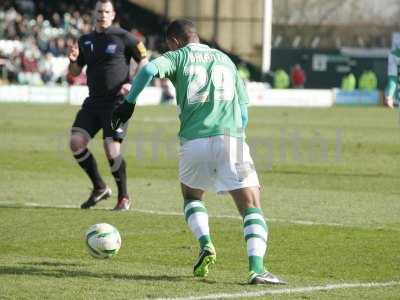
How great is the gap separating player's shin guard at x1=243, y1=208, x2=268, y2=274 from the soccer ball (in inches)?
52.0

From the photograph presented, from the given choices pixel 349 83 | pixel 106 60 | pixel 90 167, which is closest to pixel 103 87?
pixel 106 60

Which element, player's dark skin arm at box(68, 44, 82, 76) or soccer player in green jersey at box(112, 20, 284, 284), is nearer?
soccer player in green jersey at box(112, 20, 284, 284)

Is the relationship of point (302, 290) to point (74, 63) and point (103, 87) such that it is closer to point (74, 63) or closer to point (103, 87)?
point (103, 87)

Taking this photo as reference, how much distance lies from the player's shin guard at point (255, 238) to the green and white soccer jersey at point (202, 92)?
2.03 feet

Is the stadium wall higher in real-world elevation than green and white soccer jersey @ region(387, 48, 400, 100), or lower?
lower

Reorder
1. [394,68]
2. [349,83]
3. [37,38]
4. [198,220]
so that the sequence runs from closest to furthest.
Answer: [198,220] < [394,68] < [37,38] < [349,83]

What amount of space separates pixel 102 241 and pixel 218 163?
4.34ft

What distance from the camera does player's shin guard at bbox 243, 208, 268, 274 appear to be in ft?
26.3

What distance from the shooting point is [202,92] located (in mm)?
8273

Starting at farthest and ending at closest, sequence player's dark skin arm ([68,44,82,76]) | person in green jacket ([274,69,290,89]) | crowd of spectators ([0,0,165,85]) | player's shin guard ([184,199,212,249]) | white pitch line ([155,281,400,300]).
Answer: person in green jacket ([274,69,290,89])
crowd of spectators ([0,0,165,85])
player's dark skin arm ([68,44,82,76])
player's shin guard ([184,199,212,249])
white pitch line ([155,281,400,300])

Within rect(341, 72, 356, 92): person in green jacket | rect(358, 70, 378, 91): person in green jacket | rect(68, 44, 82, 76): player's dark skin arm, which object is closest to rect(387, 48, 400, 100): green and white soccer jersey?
rect(68, 44, 82, 76): player's dark skin arm

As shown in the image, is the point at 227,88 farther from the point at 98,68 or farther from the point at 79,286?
the point at 98,68

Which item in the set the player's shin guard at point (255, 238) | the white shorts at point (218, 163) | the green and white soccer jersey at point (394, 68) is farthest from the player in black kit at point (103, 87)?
the green and white soccer jersey at point (394, 68)

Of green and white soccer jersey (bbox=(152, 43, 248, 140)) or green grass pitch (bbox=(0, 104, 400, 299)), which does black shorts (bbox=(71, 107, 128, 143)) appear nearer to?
green grass pitch (bbox=(0, 104, 400, 299))
